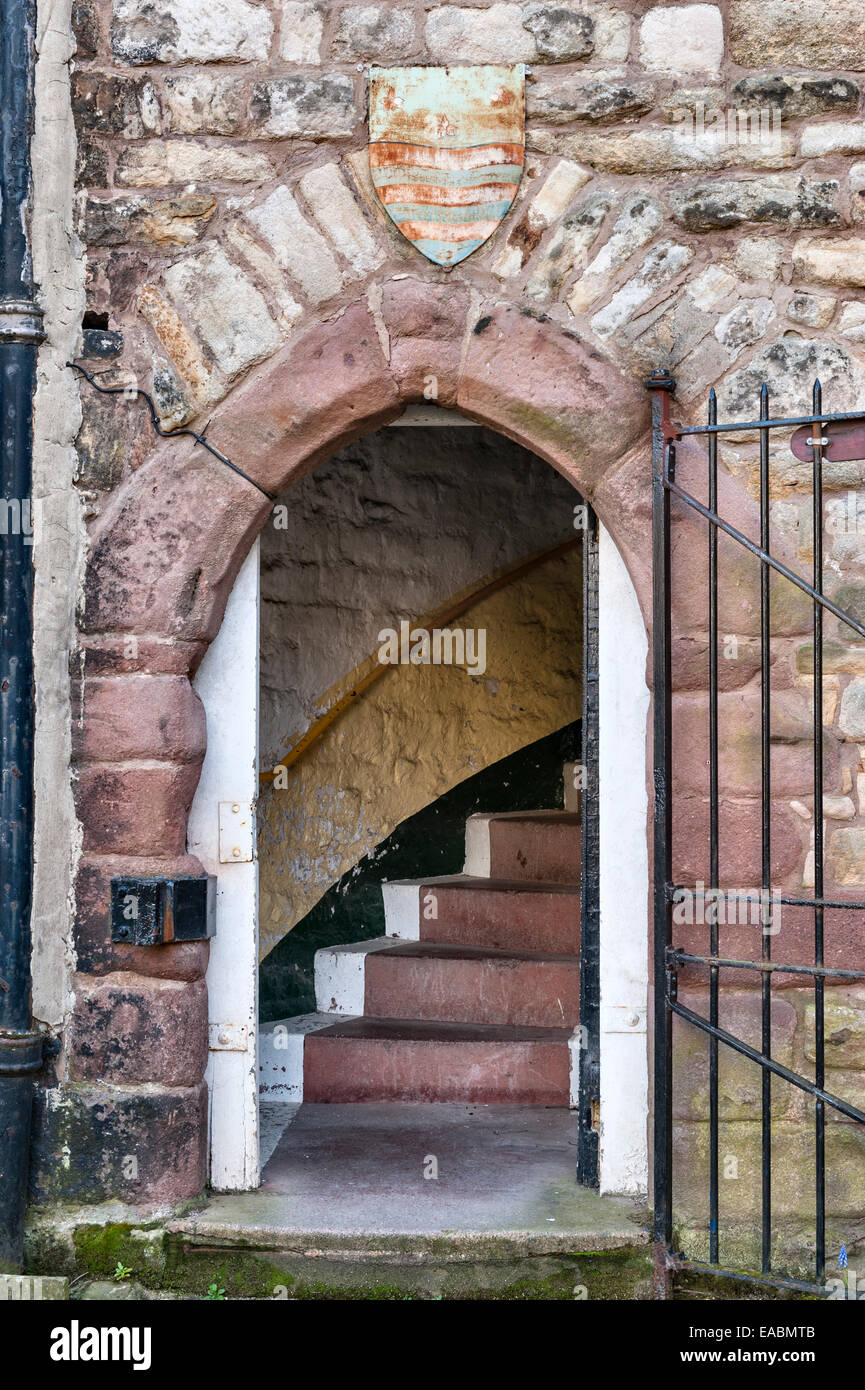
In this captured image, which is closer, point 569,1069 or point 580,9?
point 580,9

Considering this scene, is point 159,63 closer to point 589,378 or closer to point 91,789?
point 589,378

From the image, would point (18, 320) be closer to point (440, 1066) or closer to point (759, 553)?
point (759, 553)

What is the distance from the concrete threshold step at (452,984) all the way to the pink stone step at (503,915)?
5 cm

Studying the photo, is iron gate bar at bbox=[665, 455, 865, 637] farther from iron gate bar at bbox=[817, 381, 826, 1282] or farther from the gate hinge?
the gate hinge

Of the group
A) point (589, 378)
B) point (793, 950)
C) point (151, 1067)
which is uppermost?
point (589, 378)

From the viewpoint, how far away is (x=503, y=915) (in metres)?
4.62

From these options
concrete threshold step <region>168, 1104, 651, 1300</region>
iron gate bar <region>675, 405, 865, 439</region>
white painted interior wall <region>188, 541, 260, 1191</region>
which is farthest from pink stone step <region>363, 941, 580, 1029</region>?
iron gate bar <region>675, 405, 865, 439</region>

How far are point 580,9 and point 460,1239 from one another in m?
2.79

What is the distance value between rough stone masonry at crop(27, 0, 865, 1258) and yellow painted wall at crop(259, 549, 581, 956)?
1.58 m

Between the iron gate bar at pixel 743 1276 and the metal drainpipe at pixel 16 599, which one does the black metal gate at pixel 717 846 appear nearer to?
the iron gate bar at pixel 743 1276

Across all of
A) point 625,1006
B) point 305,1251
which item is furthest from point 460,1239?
point 625,1006

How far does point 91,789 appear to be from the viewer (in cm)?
315

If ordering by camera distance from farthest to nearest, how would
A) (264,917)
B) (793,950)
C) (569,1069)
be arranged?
(264,917) → (569,1069) → (793,950)

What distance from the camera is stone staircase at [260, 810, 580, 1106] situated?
160 inches
